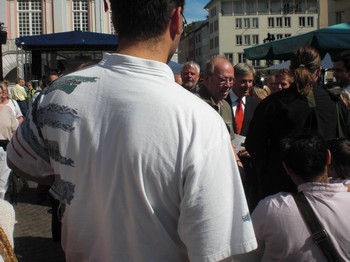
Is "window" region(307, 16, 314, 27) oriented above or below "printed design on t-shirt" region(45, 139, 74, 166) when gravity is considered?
above

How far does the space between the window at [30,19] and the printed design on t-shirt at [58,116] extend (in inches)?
1647

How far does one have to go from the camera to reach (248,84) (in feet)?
17.8

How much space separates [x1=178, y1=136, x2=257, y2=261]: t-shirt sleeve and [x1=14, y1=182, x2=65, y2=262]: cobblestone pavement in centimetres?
412

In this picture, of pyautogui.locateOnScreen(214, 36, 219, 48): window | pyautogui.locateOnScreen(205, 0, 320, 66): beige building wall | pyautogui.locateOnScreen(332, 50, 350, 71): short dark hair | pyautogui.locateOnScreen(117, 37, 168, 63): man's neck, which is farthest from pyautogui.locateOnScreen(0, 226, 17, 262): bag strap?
pyautogui.locateOnScreen(214, 36, 219, 48): window

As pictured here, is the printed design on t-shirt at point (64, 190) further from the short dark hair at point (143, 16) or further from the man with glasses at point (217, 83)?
the man with glasses at point (217, 83)

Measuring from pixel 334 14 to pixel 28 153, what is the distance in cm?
4771

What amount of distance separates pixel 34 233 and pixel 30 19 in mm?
37758

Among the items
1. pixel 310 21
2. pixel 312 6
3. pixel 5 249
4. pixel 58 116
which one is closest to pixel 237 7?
pixel 310 21

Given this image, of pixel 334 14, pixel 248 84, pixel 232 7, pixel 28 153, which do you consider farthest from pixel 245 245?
pixel 232 7

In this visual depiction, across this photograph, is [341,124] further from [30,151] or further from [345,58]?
[30,151]

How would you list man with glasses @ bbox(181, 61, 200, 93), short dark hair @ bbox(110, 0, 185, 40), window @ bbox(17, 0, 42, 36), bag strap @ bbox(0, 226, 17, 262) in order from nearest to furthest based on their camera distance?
1. short dark hair @ bbox(110, 0, 185, 40)
2. bag strap @ bbox(0, 226, 17, 262)
3. man with glasses @ bbox(181, 61, 200, 93)
4. window @ bbox(17, 0, 42, 36)

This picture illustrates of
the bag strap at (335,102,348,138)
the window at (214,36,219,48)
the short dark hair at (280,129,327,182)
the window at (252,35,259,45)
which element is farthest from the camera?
the window at (214,36,219,48)

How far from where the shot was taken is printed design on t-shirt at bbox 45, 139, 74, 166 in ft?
4.95

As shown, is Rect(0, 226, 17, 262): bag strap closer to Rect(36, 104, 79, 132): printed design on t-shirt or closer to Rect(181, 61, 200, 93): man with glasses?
Rect(36, 104, 79, 132): printed design on t-shirt
